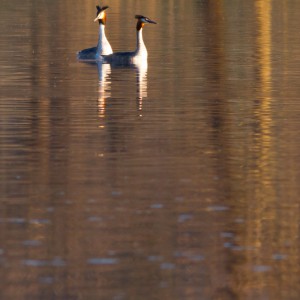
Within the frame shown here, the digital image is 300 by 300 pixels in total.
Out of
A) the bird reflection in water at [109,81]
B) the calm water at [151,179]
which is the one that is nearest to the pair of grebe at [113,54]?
the bird reflection in water at [109,81]

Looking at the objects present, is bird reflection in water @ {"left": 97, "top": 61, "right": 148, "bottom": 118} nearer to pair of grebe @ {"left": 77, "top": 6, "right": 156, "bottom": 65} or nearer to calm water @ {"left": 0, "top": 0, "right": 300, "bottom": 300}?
calm water @ {"left": 0, "top": 0, "right": 300, "bottom": 300}

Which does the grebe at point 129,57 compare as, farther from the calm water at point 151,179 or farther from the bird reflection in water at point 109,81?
the calm water at point 151,179

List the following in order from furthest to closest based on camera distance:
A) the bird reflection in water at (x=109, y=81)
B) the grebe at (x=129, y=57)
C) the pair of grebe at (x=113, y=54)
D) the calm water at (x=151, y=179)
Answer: the pair of grebe at (x=113, y=54), the grebe at (x=129, y=57), the bird reflection in water at (x=109, y=81), the calm water at (x=151, y=179)

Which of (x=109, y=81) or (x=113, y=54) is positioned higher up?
(x=113, y=54)

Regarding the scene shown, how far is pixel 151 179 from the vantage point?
667 inches

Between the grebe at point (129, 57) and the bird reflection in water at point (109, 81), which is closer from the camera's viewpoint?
the bird reflection in water at point (109, 81)

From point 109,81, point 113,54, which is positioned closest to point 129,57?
Result: point 113,54

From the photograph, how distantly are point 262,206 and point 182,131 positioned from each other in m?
6.14

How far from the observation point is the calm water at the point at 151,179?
12.0 m

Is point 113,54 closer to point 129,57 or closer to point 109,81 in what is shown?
point 129,57

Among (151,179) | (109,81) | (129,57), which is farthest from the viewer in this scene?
(129,57)

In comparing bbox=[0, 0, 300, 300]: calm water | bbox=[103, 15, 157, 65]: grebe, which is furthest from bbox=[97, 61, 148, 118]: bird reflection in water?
bbox=[103, 15, 157, 65]: grebe

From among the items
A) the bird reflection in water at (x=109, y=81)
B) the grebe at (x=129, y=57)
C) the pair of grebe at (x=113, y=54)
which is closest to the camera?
the bird reflection in water at (x=109, y=81)

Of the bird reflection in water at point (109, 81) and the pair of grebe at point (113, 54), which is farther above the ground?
the pair of grebe at point (113, 54)
